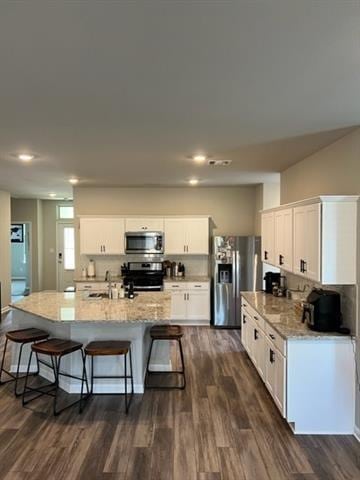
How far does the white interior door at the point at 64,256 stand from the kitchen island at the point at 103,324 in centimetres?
625

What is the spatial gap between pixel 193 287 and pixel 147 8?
5805mm

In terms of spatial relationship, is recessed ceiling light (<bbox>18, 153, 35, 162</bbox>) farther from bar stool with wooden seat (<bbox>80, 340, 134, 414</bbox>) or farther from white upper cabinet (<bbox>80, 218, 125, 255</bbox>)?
white upper cabinet (<bbox>80, 218, 125, 255</bbox>)

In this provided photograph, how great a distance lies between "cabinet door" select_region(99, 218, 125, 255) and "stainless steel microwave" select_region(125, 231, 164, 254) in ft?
0.39

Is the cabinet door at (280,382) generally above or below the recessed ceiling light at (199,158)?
below

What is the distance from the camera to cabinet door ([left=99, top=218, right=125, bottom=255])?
7246 mm

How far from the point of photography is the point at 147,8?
1.57 m

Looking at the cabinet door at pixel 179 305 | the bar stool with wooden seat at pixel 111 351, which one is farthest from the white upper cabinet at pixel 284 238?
the cabinet door at pixel 179 305

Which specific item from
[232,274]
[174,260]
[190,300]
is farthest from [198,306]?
[174,260]

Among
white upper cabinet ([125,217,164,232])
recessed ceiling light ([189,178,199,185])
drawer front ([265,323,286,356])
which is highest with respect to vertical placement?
recessed ceiling light ([189,178,199,185])

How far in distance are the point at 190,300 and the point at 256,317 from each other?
2.63 metres

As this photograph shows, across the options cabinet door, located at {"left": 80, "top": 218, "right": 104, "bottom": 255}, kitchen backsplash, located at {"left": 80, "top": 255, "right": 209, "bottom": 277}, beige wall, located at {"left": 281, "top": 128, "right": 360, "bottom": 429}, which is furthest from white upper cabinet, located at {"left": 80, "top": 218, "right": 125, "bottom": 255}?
beige wall, located at {"left": 281, "top": 128, "right": 360, "bottom": 429}

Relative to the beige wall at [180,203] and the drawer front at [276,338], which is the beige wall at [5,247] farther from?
the drawer front at [276,338]

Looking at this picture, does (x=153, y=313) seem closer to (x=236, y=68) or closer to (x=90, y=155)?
(x=90, y=155)

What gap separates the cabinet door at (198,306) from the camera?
7070 millimetres
